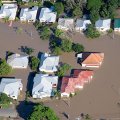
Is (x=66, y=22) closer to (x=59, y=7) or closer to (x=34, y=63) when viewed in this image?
(x=59, y=7)

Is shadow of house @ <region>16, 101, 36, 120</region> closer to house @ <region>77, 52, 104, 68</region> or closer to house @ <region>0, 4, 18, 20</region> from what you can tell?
house @ <region>77, 52, 104, 68</region>

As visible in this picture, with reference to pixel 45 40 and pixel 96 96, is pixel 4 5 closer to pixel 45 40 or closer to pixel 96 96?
pixel 45 40

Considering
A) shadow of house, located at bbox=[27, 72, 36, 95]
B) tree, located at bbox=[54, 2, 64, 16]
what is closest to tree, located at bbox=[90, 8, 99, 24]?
tree, located at bbox=[54, 2, 64, 16]

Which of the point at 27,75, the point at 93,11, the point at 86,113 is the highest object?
the point at 93,11

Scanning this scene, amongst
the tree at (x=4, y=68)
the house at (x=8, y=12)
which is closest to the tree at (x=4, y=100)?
the tree at (x=4, y=68)

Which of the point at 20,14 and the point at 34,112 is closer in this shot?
the point at 34,112

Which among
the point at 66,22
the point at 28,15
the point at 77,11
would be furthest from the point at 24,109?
the point at 77,11

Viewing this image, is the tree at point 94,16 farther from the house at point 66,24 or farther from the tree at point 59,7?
the tree at point 59,7

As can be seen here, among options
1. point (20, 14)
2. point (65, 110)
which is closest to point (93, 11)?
point (20, 14)
